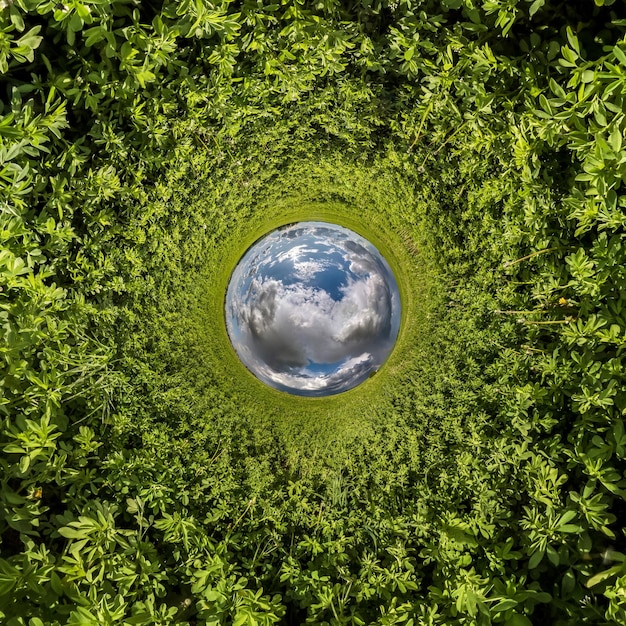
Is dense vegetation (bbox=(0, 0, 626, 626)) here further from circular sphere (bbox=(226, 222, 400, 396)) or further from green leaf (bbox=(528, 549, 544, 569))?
circular sphere (bbox=(226, 222, 400, 396))

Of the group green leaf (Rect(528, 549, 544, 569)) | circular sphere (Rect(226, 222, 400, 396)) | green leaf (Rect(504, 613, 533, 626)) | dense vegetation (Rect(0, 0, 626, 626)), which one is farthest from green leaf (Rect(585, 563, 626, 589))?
circular sphere (Rect(226, 222, 400, 396))

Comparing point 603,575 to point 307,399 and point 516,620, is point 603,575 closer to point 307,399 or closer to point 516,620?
point 516,620

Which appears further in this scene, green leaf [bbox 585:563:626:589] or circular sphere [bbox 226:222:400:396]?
circular sphere [bbox 226:222:400:396]

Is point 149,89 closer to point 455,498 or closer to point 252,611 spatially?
point 252,611

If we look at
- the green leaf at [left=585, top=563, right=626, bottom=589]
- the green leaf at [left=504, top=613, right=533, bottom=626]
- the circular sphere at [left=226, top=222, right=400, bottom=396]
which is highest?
the circular sphere at [left=226, top=222, right=400, bottom=396]

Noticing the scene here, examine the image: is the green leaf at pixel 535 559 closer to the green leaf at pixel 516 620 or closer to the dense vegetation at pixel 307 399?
the dense vegetation at pixel 307 399

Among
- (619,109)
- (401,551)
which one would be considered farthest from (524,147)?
(401,551)
